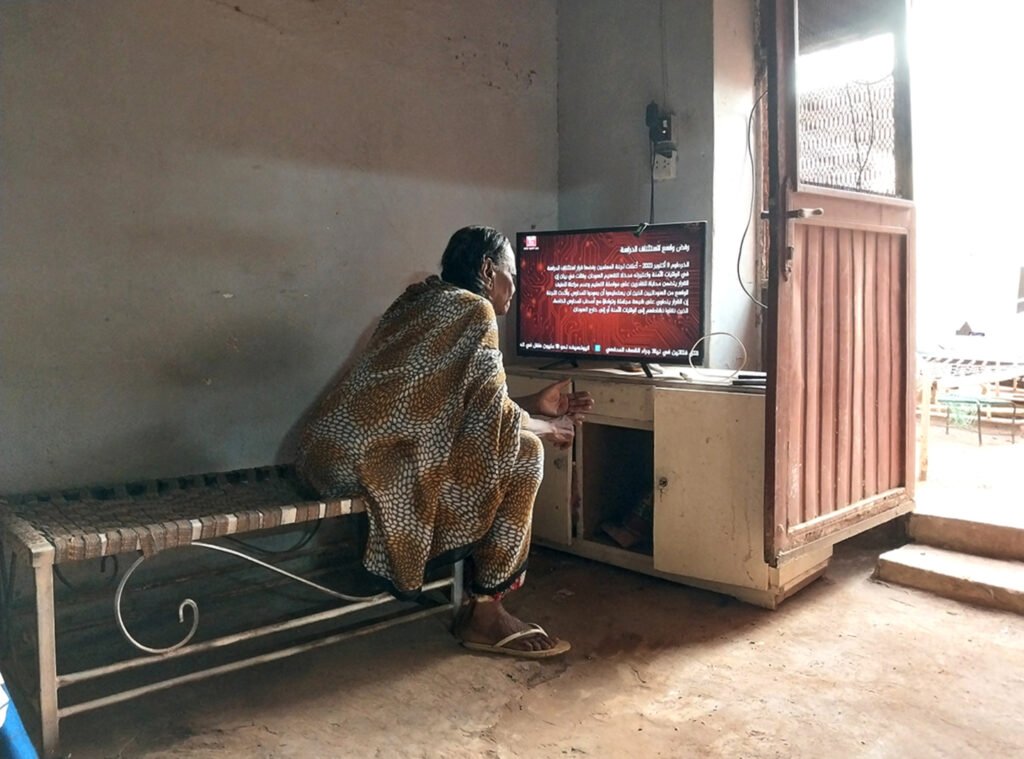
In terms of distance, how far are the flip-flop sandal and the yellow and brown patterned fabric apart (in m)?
0.28

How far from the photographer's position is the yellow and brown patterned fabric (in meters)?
1.99

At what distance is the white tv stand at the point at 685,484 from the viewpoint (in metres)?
2.35

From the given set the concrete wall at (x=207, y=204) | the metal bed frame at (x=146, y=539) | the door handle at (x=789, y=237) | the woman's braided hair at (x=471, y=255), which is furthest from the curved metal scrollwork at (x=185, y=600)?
the door handle at (x=789, y=237)

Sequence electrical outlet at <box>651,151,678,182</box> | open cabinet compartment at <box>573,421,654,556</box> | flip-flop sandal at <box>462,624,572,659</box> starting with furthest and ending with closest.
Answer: electrical outlet at <box>651,151,678,182</box> → open cabinet compartment at <box>573,421,654,556</box> → flip-flop sandal at <box>462,624,572,659</box>

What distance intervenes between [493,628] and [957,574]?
4.85ft

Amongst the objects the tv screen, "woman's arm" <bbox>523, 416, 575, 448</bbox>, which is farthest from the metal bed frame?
the tv screen

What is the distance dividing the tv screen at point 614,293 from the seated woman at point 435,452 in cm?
78

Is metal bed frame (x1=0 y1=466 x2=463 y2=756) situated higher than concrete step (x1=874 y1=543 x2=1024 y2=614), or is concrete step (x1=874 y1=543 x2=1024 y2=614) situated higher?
metal bed frame (x1=0 y1=466 x2=463 y2=756)

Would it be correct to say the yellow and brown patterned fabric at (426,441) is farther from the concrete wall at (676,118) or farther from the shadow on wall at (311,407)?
the concrete wall at (676,118)

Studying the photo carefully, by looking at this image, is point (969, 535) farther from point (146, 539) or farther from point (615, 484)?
point (146, 539)

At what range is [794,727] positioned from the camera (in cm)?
175

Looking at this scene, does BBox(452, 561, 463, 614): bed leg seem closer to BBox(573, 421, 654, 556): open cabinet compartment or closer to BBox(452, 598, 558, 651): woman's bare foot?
BBox(452, 598, 558, 651): woman's bare foot

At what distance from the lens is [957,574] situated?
2.47 meters

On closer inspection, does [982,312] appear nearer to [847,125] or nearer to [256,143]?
[847,125]
